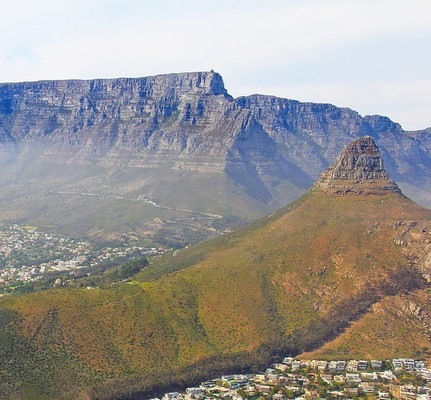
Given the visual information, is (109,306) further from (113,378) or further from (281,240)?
(281,240)

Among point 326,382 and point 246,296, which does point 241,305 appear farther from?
point 326,382

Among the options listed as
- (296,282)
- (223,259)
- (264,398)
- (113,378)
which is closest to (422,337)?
(296,282)

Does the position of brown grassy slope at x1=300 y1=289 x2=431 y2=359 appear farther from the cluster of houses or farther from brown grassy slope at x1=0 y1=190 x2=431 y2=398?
the cluster of houses

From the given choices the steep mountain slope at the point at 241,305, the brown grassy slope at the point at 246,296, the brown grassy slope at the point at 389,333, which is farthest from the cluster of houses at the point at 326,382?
the brown grassy slope at the point at 246,296

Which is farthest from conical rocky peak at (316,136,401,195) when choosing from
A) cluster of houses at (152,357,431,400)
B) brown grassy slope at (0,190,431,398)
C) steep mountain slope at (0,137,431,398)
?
cluster of houses at (152,357,431,400)

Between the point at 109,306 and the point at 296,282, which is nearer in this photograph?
the point at 109,306

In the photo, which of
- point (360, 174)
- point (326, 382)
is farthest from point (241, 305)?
point (360, 174)

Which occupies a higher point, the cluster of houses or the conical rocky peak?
the conical rocky peak

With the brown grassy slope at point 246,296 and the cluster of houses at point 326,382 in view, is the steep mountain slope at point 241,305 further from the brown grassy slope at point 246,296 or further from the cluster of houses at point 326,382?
the cluster of houses at point 326,382
